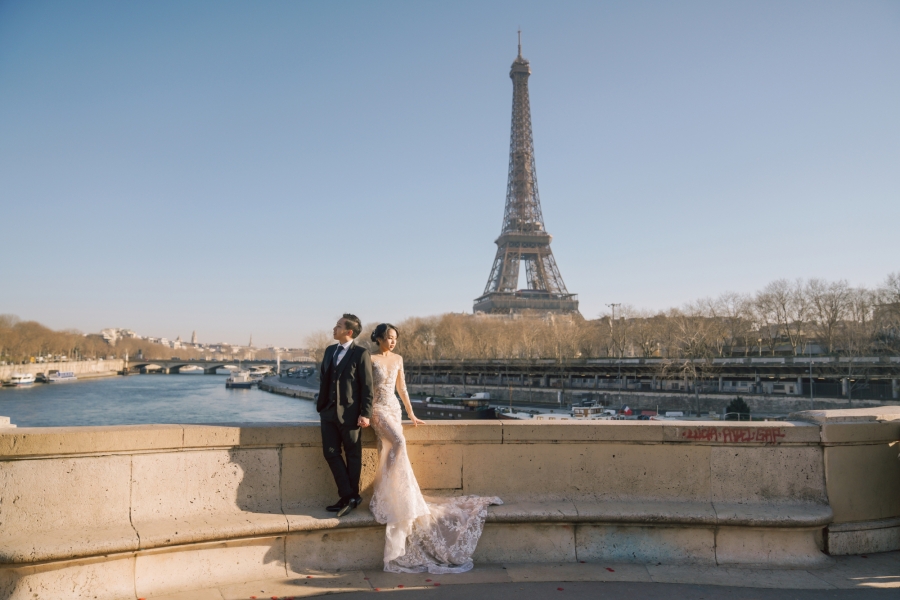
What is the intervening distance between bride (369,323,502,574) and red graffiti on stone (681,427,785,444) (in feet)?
5.82

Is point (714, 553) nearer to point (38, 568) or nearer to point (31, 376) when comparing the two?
point (38, 568)

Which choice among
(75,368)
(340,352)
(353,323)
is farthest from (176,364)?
(340,352)

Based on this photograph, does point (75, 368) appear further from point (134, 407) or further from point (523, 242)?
point (523, 242)

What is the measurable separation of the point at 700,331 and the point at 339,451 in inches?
2541

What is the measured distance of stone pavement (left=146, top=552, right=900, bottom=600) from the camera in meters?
4.68

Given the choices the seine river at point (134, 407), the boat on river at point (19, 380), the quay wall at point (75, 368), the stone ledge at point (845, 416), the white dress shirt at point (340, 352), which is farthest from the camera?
the quay wall at point (75, 368)

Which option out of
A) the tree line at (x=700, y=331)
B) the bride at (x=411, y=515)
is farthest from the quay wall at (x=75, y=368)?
the bride at (x=411, y=515)

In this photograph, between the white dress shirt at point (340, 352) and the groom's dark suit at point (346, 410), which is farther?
the white dress shirt at point (340, 352)

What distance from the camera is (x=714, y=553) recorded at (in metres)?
Result: 5.50

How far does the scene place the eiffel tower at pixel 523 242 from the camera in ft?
377

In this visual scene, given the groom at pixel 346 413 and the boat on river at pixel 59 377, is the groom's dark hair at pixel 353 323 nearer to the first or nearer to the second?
the groom at pixel 346 413

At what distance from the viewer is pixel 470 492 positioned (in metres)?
5.73

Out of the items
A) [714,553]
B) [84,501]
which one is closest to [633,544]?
[714,553]

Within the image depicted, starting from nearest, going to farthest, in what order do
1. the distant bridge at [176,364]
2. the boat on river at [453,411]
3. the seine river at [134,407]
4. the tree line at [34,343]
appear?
the boat on river at [453,411] < the seine river at [134,407] < the tree line at [34,343] < the distant bridge at [176,364]
